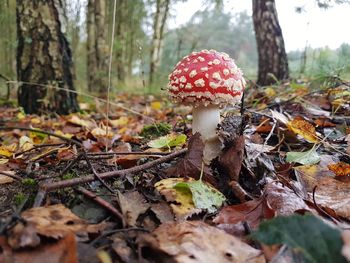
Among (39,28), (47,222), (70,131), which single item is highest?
(39,28)

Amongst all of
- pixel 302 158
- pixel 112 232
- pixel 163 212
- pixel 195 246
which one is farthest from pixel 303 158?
pixel 112 232

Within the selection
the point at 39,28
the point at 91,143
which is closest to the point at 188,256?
the point at 91,143

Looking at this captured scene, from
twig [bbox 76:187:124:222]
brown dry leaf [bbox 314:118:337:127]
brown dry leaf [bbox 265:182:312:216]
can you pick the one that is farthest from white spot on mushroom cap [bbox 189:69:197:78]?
brown dry leaf [bbox 314:118:337:127]

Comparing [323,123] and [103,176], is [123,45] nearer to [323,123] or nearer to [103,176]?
[323,123]

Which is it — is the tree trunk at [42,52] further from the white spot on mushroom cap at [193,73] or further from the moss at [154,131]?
the white spot on mushroom cap at [193,73]

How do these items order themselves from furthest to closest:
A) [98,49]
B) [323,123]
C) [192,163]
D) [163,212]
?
1. [98,49]
2. [323,123]
3. [192,163]
4. [163,212]

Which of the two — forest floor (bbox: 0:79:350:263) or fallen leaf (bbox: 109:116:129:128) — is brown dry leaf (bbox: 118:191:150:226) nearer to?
forest floor (bbox: 0:79:350:263)

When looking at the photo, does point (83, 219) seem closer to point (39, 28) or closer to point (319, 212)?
point (319, 212)
